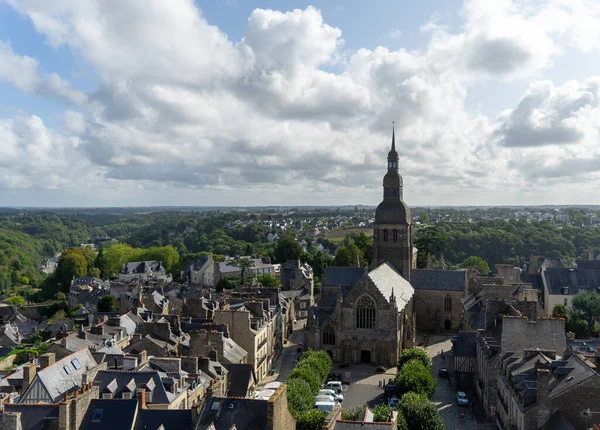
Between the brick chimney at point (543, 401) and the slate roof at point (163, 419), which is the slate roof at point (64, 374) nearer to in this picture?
the slate roof at point (163, 419)

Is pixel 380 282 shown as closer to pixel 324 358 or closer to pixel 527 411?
pixel 324 358

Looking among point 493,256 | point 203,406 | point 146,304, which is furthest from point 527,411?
point 493,256

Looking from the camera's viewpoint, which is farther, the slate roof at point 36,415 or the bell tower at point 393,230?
the bell tower at point 393,230

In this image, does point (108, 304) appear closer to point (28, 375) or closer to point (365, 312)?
point (365, 312)

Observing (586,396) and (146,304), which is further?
(146,304)

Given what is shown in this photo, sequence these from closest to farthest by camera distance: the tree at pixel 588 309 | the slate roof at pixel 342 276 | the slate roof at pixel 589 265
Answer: the tree at pixel 588 309, the slate roof at pixel 342 276, the slate roof at pixel 589 265

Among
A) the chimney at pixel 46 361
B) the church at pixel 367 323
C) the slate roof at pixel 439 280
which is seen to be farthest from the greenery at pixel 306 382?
the slate roof at pixel 439 280
